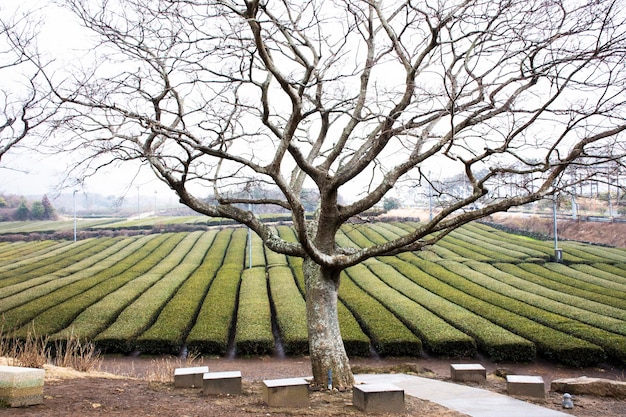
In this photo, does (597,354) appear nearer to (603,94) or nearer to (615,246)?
(603,94)

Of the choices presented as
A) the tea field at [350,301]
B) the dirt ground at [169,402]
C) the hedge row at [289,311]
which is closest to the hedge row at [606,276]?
the tea field at [350,301]

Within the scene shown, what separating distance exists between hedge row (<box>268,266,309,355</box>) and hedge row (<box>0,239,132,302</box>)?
24.8ft

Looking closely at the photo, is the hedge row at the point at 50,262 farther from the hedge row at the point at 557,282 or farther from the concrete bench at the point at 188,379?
the hedge row at the point at 557,282

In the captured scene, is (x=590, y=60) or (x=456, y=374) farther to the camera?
(x=456, y=374)

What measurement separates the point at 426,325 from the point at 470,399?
6.07m

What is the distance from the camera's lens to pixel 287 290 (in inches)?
626

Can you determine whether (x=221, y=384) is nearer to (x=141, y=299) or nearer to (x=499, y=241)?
(x=141, y=299)

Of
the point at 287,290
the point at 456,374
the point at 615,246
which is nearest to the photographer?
the point at 456,374

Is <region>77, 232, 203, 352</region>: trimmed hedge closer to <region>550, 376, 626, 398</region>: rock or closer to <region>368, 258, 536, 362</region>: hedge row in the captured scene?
<region>368, 258, 536, 362</region>: hedge row

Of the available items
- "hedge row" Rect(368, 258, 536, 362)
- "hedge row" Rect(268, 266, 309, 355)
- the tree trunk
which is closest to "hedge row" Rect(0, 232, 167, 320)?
"hedge row" Rect(268, 266, 309, 355)

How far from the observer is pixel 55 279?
17.8 metres

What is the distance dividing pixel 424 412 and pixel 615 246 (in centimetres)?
2214

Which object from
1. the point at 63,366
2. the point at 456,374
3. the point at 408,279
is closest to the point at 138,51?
the point at 63,366

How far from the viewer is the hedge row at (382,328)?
→ 37.4ft
